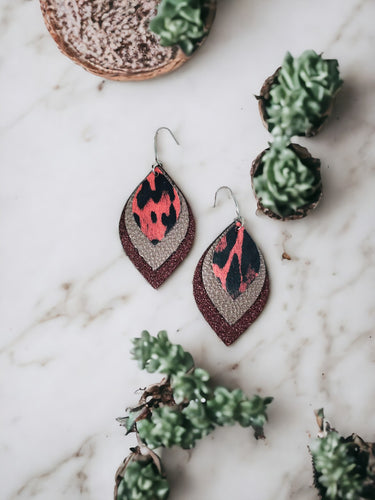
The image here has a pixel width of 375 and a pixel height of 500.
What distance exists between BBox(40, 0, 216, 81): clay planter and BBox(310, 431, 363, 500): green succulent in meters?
0.68

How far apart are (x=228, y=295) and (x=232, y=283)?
23 millimetres

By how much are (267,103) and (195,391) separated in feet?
1.61

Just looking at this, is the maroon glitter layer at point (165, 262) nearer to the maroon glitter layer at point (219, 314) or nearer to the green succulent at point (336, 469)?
the maroon glitter layer at point (219, 314)

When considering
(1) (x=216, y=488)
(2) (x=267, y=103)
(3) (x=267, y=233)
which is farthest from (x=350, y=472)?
(2) (x=267, y=103)

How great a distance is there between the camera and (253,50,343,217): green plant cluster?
0.74m

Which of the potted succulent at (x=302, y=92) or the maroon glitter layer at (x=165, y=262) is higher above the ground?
the potted succulent at (x=302, y=92)

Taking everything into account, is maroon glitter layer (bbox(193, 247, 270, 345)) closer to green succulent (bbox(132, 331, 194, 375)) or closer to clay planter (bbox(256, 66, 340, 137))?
green succulent (bbox(132, 331, 194, 375))

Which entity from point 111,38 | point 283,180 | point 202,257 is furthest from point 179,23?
point 202,257

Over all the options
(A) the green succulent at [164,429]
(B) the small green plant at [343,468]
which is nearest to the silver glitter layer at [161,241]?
(A) the green succulent at [164,429]

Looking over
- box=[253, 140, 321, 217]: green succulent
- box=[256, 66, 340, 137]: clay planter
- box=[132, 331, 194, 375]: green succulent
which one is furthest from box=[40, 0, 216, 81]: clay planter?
box=[132, 331, 194, 375]: green succulent

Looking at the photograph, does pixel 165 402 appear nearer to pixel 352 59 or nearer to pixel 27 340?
pixel 27 340

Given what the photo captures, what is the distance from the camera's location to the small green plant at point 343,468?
30.2 inches

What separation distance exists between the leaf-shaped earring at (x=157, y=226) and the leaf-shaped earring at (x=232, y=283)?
0.06 meters

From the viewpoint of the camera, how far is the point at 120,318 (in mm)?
932
